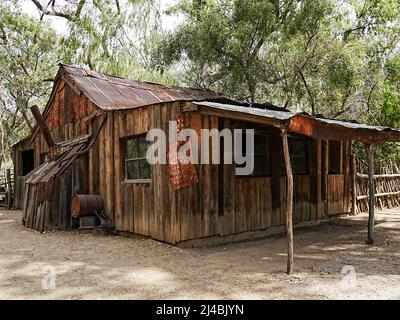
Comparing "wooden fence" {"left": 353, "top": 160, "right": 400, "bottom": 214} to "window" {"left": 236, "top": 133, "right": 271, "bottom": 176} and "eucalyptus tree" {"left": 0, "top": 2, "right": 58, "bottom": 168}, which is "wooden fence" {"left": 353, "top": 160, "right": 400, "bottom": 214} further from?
"eucalyptus tree" {"left": 0, "top": 2, "right": 58, "bottom": 168}

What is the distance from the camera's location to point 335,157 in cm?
1233

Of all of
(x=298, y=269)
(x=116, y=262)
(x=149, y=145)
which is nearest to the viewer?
(x=298, y=269)

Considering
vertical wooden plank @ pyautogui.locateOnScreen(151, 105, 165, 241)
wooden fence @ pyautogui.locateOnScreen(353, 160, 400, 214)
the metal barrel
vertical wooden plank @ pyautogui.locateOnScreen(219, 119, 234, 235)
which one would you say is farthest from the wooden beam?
wooden fence @ pyautogui.locateOnScreen(353, 160, 400, 214)

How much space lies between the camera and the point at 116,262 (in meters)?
6.85

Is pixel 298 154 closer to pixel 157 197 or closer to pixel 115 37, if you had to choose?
pixel 157 197

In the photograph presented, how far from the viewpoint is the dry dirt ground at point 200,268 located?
5078 millimetres

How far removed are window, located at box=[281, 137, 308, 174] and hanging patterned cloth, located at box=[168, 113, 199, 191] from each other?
3747 millimetres

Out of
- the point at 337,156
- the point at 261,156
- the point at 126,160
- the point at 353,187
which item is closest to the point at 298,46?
the point at 337,156

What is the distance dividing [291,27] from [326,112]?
18.0 feet

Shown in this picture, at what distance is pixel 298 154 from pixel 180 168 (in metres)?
Answer: 4.37

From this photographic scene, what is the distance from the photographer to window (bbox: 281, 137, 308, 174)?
10580mm

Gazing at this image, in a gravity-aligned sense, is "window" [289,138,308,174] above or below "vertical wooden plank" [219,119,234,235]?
above
